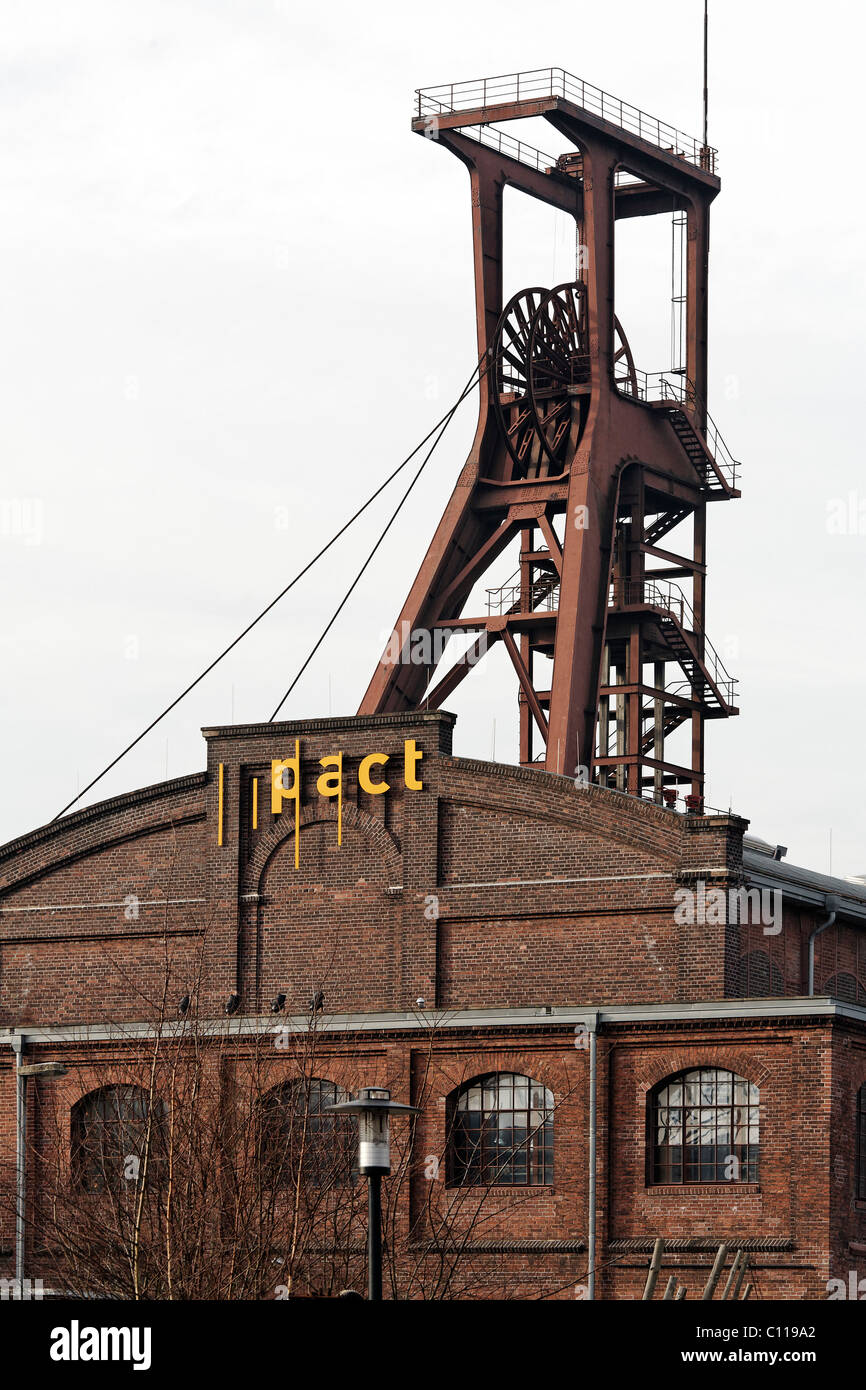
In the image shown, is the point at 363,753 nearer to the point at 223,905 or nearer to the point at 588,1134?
the point at 223,905

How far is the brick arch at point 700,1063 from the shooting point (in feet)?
101

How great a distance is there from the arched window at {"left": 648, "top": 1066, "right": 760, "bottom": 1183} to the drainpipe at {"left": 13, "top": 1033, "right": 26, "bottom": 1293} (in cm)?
951

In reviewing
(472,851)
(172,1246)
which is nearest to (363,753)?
(472,851)

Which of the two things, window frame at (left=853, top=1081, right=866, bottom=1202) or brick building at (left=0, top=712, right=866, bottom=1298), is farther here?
window frame at (left=853, top=1081, right=866, bottom=1202)

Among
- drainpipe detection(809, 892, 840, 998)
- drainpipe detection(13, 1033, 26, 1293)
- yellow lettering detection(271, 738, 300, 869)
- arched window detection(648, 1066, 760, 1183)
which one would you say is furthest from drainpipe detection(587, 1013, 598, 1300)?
drainpipe detection(13, 1033, 26, 1293)

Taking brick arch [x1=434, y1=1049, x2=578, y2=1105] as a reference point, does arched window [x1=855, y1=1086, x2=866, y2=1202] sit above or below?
below

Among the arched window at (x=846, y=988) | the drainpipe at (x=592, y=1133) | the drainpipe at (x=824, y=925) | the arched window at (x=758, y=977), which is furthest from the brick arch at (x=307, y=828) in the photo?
the arched window at (x=846, y=988)

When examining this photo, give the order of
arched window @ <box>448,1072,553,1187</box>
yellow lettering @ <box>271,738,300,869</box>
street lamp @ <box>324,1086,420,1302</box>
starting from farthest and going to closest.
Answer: yellow lettering @ <box>271,738,300,869</box>
arched window @ <box>448,1072,553,1187</box>
street lamp @ <box>324,1086,420,1302</box>

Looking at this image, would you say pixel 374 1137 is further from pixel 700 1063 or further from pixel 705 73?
pixel 705 73

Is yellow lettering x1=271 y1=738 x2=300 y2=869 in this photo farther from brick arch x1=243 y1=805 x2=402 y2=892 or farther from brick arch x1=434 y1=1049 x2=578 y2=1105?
brick arch x1=434 y1=1049 x2=578 y2=1105

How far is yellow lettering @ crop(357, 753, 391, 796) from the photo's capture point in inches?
1447

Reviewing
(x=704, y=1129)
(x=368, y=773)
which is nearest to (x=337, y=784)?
(x=368, y=773)

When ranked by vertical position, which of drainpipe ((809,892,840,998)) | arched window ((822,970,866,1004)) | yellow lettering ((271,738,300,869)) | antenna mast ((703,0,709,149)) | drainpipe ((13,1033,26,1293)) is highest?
antenna mast ((703,0,709,149))

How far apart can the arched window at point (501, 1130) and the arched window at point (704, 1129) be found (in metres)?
1.60
